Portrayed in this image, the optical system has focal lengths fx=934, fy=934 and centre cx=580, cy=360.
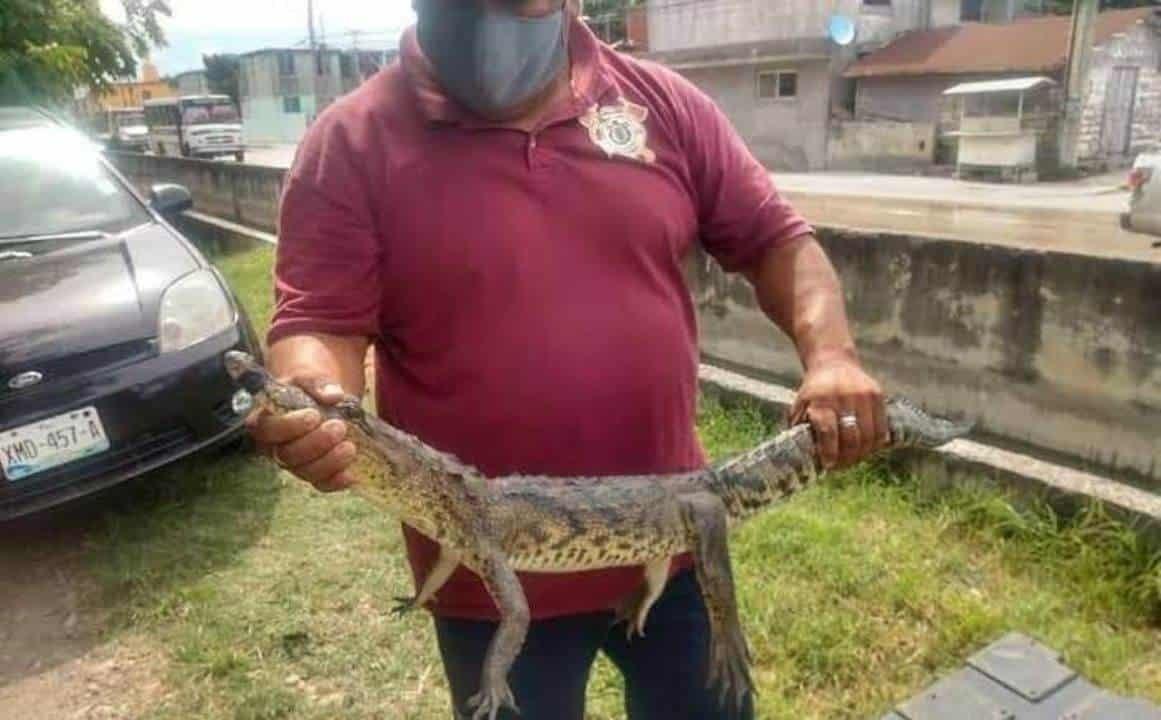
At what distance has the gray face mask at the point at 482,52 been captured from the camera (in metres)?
1.67

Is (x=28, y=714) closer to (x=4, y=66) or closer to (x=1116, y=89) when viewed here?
(x=4, y=66)

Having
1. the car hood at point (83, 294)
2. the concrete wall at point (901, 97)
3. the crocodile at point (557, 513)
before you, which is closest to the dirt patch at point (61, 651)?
the car hood at point (83, 294)

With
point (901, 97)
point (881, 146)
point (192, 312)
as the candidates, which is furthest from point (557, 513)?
point (901, 97)

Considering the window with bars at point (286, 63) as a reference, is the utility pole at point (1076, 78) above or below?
below

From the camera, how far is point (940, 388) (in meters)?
5.53

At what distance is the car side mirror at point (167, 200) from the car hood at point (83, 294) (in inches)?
30.5

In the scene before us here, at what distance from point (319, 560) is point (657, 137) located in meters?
2.60

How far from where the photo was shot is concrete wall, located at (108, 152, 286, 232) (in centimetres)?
1270

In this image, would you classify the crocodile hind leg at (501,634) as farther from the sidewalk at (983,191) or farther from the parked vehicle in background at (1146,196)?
the sidewalk at (983,191)

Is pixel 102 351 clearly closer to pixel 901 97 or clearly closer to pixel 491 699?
pixel 491 699

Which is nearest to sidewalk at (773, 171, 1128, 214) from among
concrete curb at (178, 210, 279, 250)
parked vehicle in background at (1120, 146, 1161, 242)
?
parked vehicle in background at (1120, 146, 1161, 242)

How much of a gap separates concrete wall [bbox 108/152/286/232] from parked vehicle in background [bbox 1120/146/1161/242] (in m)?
9.02

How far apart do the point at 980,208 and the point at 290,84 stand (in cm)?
4094

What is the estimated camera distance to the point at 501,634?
63.4 inches
